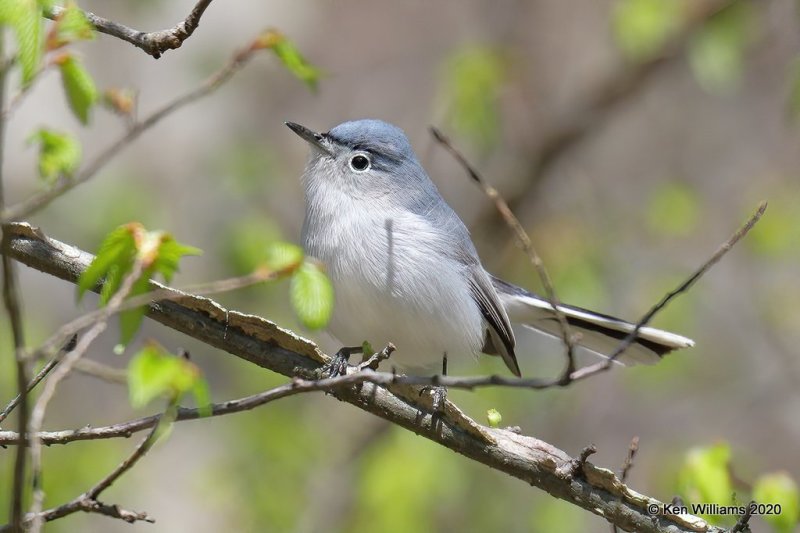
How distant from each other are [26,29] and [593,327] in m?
2.56

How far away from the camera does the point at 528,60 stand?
5906 millimetres

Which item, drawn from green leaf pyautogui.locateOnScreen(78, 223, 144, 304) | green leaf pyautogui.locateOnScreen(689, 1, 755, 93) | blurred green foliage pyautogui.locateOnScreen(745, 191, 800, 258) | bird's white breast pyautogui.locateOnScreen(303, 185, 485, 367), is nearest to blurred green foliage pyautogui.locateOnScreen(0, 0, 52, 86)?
green leaf pyautogui.locateOnScreen(78, 223, 144, 304)

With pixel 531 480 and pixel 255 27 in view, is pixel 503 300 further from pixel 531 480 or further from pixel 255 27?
pixel 255 27

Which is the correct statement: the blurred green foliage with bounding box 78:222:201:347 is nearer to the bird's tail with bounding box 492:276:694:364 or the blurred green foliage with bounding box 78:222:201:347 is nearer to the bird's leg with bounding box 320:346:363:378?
the bird's leg with bounding box 320:346:363:378

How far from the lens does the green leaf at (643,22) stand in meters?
4.14

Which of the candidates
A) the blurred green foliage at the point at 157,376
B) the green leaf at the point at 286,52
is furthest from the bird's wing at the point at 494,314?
the blurred green foliage at the point at 157,376

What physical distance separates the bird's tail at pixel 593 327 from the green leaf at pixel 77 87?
182 centimetres

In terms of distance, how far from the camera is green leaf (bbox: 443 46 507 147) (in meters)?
4.50

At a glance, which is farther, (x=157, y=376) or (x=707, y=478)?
(x=707, y=478)

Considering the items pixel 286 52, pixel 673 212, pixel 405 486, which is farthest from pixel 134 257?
pixel 673 212

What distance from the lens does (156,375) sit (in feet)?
4.19

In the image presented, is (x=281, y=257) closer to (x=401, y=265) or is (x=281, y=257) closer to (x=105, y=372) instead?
(x=105, y=372)

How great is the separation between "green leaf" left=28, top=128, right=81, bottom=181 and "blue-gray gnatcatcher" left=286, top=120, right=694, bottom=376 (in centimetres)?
100

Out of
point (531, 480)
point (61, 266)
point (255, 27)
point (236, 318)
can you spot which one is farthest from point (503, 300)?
point (255, 27)
